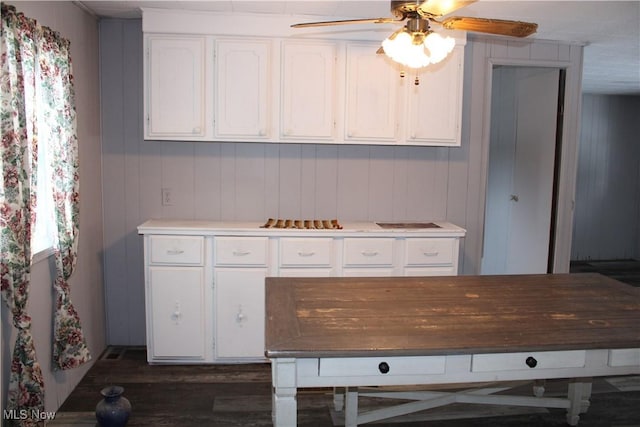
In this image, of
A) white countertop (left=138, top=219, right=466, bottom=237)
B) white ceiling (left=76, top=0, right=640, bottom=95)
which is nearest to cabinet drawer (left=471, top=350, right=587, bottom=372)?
white countertop (left=138, top=219, right=466, bottom=237)

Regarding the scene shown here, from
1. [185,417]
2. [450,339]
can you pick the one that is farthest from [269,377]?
[450,339]

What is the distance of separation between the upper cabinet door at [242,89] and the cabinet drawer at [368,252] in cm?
93

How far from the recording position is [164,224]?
340 cm

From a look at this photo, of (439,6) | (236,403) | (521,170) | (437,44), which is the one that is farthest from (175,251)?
(521,170)

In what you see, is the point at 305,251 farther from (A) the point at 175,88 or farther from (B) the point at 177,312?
(A) the point at 175,88

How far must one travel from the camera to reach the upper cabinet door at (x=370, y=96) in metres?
3.40

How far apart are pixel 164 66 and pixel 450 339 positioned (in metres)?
2.55

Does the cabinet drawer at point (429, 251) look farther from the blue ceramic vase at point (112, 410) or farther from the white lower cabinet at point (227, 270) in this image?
the blue ceramic vase at point (112, 410)

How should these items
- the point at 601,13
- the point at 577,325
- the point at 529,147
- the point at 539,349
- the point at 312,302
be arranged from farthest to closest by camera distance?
the point at 529,147 → the point at 601,13 → the point at 312,302 → the point at 577,325 → the point at 539,349

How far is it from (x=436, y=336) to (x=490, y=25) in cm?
125

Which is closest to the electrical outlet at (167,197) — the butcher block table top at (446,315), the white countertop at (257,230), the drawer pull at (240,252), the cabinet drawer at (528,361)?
the white countertop at (257,230)

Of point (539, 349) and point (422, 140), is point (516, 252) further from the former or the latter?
point (539, 349)

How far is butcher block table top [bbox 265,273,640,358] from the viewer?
5.49ft

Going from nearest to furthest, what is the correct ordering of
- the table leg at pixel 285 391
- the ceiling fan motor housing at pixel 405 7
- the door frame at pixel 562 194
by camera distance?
the table leg at pixel 285 391, the ceiling fan motor housing at pixel 405 7, the door frame at pixel 562 194
